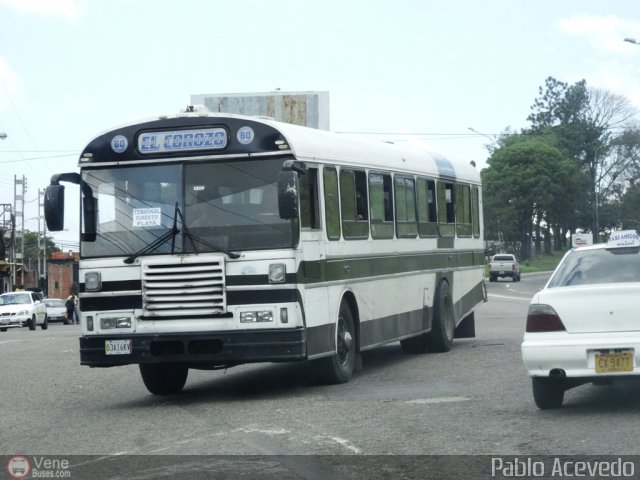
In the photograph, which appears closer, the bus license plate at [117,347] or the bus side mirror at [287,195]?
the bus side mirror at [287,195]

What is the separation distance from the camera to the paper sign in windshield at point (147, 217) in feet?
45.5

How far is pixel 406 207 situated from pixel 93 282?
5.62 metres

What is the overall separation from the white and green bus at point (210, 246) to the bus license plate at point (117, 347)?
1cm

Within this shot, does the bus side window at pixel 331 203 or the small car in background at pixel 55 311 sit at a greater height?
the bus side window at pixel 331 203

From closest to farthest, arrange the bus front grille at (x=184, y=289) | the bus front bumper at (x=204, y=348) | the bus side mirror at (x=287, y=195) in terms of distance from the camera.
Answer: the bus side mirror at (x=287, y=195) → the bus front bumper at (x=204, y=348) → the bus front grille at (x=184, y=289)

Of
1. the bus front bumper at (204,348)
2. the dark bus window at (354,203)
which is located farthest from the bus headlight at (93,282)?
the dark bus window at (354,203)

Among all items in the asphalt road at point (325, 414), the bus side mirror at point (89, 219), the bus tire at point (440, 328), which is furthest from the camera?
the bus tire at point (440, 328)

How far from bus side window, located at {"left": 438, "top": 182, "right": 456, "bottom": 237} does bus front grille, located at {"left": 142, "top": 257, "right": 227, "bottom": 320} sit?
276 inches

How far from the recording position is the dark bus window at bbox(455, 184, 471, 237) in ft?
69.5

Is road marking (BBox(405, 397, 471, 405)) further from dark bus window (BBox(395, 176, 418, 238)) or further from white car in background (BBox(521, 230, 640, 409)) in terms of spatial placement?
dark bus window (BBox(395, 176, 418, 238))

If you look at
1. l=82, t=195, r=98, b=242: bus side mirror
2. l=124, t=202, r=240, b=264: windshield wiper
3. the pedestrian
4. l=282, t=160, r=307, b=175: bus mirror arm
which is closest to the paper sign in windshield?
l=124, t=202, r=240, b=264: windshield wiper

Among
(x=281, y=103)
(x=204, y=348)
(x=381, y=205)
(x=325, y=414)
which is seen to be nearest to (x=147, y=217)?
(x=204, y=348)

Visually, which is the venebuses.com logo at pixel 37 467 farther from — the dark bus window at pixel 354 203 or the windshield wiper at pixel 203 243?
the dark bus window at pixel 354 203

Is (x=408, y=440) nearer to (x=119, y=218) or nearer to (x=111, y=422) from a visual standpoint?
(x=111, y=422)
